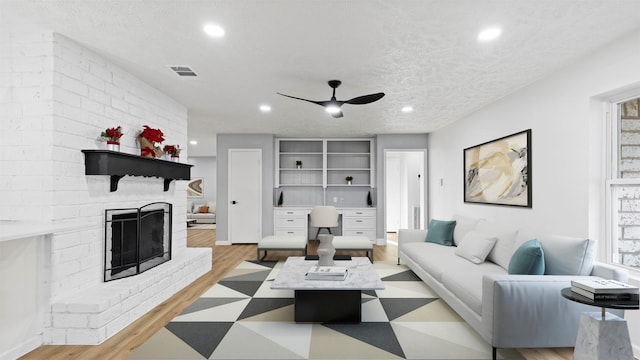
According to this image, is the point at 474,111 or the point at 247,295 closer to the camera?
the point at 247,295

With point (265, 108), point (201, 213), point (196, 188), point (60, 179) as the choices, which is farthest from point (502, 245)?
point (196, 188)

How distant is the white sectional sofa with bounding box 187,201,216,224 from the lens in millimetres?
10883

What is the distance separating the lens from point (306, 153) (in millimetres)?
7672

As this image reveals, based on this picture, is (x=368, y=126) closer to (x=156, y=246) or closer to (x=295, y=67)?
(x=295, y=67)

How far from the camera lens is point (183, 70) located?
3477 mm

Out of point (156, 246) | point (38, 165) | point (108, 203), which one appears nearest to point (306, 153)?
point (156, 246)

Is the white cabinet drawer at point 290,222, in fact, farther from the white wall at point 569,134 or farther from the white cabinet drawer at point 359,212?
the white wall at point 569,134

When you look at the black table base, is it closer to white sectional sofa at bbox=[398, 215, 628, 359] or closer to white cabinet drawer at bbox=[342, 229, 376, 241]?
white sectional sofa at bbox=[398, 215, 628, 359]

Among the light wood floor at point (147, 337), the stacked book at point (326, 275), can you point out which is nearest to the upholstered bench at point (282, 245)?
the light wood floor at point (147, 337)

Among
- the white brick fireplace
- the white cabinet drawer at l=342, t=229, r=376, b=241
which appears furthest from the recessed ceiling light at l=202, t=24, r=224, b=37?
the white cabinet drawer at l=342, t=229, r=376, b=241

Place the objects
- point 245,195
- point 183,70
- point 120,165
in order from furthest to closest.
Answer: point 245,195 < point 183,70 < point 120,165

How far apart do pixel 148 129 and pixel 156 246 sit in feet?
4.56

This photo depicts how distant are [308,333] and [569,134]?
3.02 meters

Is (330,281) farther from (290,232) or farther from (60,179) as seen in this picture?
(290,232)
